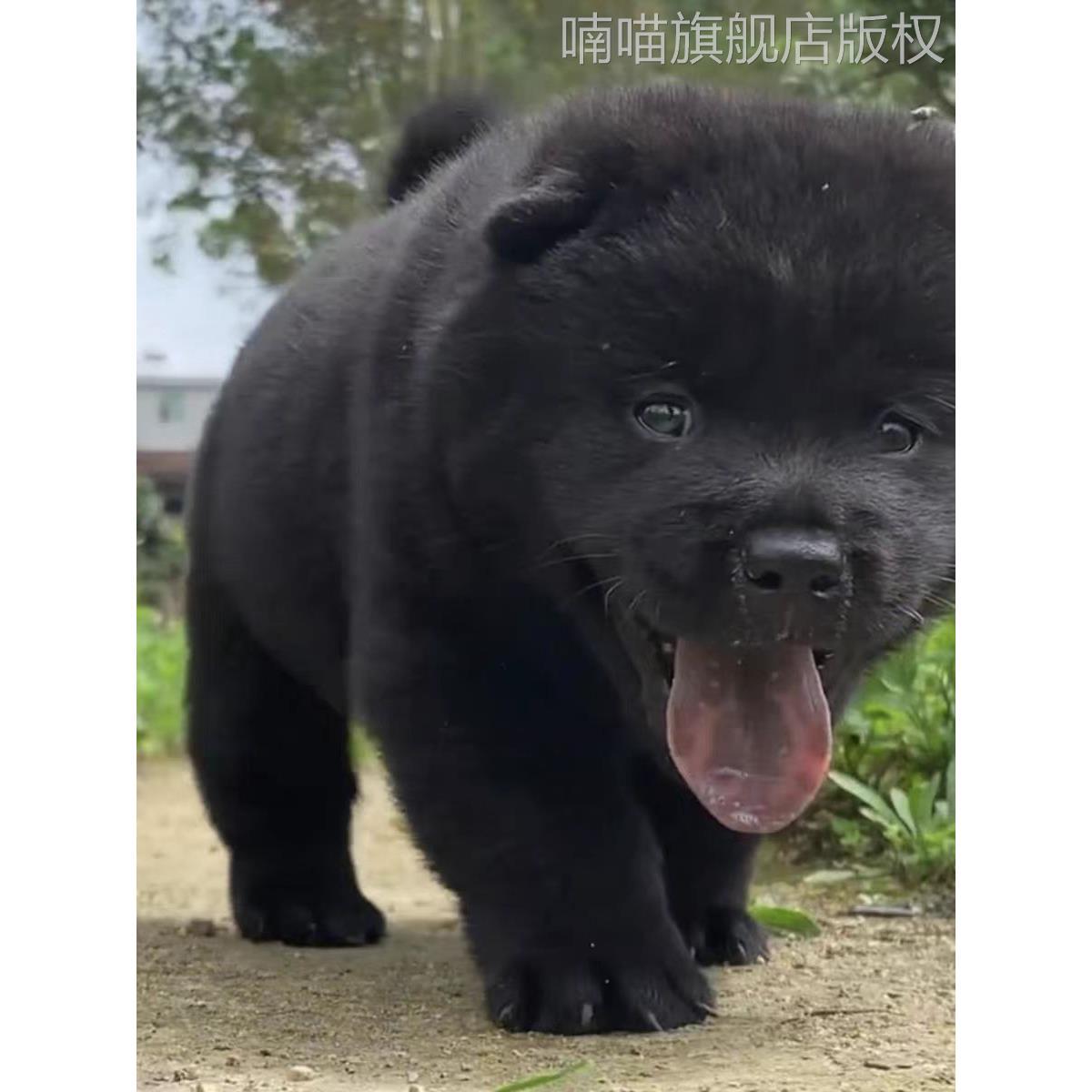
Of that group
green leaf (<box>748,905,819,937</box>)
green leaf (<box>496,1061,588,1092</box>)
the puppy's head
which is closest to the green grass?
green leaf (<box>748,905,819,937</box>)

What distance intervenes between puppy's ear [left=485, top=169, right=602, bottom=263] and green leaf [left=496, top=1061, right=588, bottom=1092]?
1.07 meters

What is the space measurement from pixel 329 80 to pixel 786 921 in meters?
1.56

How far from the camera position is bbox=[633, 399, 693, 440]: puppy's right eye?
2641mm

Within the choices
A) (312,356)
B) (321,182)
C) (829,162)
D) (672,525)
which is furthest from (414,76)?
(672,525)

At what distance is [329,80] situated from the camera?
3104 mm

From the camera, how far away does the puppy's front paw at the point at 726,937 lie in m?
3.34

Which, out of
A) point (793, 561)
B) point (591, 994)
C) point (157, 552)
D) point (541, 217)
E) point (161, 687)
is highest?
point (541, 217)

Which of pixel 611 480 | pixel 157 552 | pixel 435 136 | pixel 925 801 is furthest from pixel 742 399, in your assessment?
pixel 925 801

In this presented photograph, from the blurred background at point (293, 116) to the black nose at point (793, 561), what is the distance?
0.50 m

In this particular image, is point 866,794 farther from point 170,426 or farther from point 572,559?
point 170,426

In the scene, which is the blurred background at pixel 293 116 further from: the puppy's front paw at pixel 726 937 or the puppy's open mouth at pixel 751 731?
the puppy's open mouth at pixel 751 731

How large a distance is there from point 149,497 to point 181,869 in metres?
0.83

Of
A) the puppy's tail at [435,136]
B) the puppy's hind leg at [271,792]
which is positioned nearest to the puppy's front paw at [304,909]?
the puppy's hind leg at [271,792]

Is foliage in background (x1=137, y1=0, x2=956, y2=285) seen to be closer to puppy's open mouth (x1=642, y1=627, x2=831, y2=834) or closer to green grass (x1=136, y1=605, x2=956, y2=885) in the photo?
green grass (x1=136, y1=605, x2=956, y2=885)
